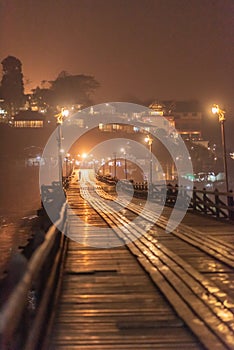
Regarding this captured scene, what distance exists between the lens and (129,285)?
8.03 meters

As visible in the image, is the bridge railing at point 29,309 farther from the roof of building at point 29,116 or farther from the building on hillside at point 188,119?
the building on hillside at point 188,119

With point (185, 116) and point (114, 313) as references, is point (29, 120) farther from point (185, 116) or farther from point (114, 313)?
point (114, 313)

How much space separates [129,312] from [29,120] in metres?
119

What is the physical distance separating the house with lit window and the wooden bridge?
11167 cm

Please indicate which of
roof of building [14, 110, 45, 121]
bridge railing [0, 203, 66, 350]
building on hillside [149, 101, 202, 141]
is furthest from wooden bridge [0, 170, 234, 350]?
building on hillside [149, 101, 202, 141]

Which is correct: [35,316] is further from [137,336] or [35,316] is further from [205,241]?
[205,241]

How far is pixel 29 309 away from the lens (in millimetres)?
5227

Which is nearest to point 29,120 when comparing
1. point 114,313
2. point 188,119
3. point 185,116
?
point 185,116

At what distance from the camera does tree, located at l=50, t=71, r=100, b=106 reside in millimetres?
134125

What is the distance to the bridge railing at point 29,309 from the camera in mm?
3486

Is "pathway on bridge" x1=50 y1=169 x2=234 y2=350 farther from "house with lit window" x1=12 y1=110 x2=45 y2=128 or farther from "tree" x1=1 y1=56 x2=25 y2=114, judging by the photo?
"tree" x1=1 y1=56 x2=25 y2=114

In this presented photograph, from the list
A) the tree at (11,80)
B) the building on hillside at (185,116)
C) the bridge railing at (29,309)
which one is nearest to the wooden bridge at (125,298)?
the bridge railing at (29,309)

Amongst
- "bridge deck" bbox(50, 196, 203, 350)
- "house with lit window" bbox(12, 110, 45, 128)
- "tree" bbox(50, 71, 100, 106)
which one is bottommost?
"bridge deck" bbox(50, 196, 203, 350)

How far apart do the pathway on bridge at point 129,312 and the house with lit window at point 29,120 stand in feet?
376
